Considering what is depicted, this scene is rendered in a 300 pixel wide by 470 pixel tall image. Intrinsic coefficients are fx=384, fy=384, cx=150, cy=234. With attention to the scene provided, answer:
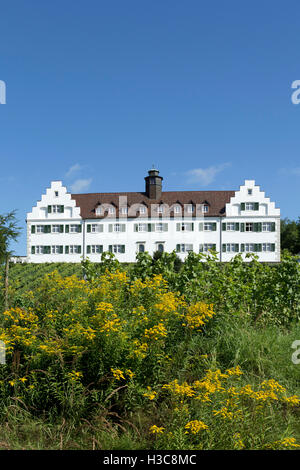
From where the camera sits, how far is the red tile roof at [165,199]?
129 ft

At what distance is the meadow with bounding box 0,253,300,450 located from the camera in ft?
11.5

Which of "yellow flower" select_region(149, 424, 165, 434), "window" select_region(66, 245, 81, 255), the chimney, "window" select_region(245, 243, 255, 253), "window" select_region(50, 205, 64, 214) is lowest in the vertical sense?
"yellow flower" select_region(149, 424, 165, 434)

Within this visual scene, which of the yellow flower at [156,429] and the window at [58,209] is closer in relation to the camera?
the yellow flower at [156,429]

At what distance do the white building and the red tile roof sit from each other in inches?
4.1

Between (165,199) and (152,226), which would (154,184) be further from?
(152,226)

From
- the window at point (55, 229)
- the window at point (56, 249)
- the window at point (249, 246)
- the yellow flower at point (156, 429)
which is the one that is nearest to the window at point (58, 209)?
the window at point (55, 229)

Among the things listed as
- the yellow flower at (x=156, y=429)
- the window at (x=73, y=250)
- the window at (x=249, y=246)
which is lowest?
the yellow flower at (x=156, y=429)


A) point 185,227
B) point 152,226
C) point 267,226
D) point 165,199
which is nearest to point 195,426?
point 152,226

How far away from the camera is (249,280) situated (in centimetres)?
769

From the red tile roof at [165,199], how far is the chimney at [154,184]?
48 cm

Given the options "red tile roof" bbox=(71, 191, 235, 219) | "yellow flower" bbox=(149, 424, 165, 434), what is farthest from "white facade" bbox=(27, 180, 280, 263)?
"yellow flower" bbox=(149, 424, 165, 434)

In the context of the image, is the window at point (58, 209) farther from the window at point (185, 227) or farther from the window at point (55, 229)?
the window at point (185, 227)

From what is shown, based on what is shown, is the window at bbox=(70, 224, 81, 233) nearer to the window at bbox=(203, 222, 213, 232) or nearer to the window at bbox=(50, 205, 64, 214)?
the window at bbox=(50, 205, 64, 214)

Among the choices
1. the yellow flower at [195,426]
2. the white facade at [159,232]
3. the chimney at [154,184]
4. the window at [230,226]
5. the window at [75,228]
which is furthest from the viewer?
the chimney at [154,184]
